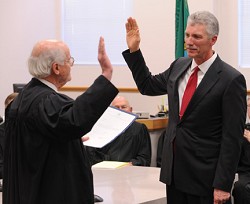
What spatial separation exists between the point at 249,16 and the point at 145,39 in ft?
4.51

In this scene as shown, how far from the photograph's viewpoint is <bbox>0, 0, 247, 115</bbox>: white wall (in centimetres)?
680

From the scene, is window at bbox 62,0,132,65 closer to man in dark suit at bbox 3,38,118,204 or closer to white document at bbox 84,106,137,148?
white document at bbox 84,106,137,148

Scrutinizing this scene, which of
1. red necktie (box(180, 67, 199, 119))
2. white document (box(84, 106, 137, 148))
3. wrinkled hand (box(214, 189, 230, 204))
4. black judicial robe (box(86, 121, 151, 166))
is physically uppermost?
red necktie (box(180, 67, 199, 119))

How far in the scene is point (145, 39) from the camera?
7344mm

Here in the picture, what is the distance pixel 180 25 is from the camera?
654 centimetres

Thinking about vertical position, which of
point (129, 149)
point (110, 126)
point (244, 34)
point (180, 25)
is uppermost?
point (180, 25)

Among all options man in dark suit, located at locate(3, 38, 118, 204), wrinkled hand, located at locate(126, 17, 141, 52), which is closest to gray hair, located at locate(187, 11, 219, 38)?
wrinkled hand, located at locate(126, 17, 141, 52)

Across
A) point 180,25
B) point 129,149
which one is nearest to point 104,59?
point 129,149

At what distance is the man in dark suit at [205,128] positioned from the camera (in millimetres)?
2941

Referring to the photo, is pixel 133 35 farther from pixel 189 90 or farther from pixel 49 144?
pixel 49 144

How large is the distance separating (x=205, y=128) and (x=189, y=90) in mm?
233

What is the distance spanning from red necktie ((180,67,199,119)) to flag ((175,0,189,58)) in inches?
135

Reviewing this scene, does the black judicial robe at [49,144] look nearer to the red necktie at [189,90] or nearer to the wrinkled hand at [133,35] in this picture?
the red necktie at [189,90]

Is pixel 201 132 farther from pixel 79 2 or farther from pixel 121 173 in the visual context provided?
pixel 79 2
